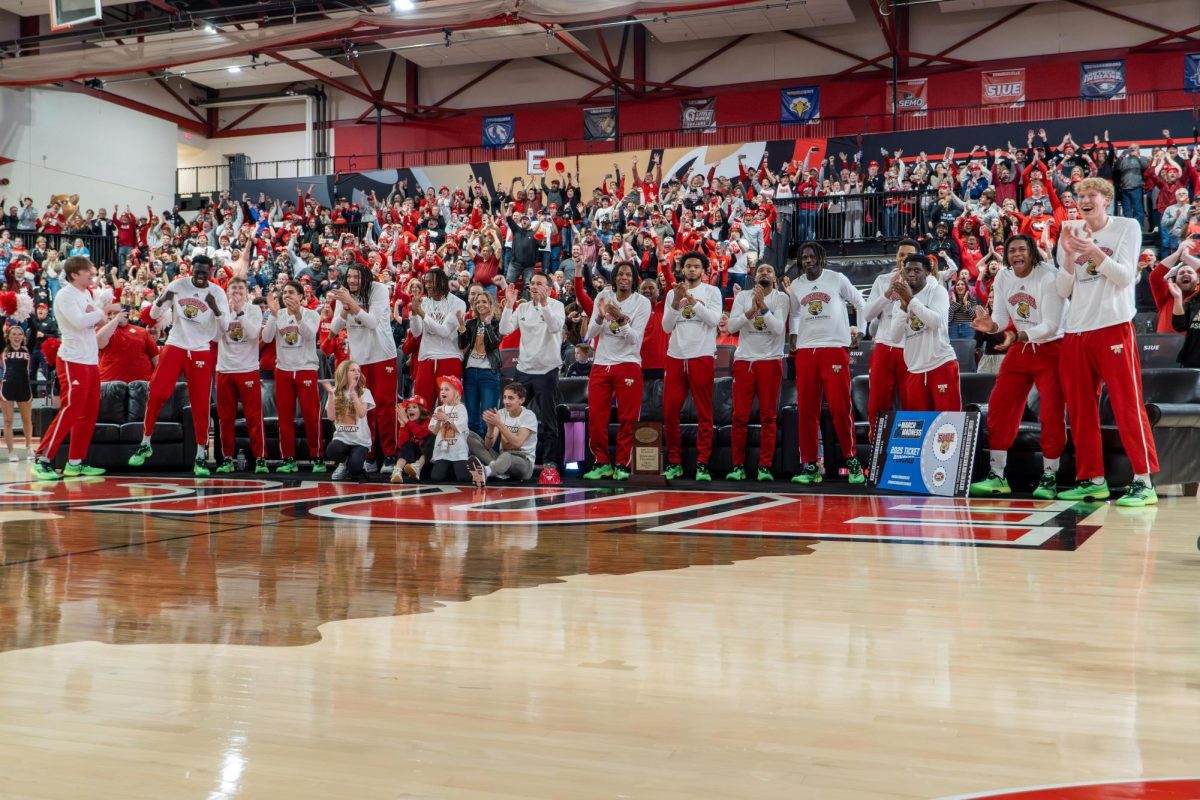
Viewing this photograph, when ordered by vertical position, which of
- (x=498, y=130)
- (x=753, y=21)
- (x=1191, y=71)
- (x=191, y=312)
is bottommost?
(x=191, y=312)

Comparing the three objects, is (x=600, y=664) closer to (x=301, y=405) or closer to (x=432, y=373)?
(x=432, y=373)

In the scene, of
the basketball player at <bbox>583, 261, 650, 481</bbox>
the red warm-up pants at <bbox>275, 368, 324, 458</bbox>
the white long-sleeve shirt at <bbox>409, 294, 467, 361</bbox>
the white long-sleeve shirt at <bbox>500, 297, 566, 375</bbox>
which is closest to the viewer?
the basketball player at <bbox>583, 261, 650, 481</bbox>

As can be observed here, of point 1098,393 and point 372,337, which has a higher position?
point 372,337

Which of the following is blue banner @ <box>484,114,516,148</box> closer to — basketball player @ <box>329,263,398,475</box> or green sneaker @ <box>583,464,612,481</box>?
basketball player @ <box>329,263,398,475</box>

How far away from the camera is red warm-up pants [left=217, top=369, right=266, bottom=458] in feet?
31.3

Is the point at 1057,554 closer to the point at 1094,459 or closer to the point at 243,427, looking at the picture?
the point at 1094,459

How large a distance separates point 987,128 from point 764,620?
18157 millimetres

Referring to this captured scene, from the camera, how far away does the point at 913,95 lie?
24.7 metres

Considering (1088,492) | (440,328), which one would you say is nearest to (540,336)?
(440,328)

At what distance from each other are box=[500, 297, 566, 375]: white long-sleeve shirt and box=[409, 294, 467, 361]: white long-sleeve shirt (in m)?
0.54

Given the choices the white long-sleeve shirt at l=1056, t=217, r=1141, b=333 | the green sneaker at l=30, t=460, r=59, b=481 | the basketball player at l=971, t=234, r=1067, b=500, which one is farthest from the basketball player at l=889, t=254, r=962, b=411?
the green sneaker at l=30, t=460, r=59, b=481

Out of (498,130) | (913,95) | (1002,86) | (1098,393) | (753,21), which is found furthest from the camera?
(498,130)

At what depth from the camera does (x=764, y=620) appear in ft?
10.2

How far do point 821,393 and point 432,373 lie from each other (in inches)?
128
